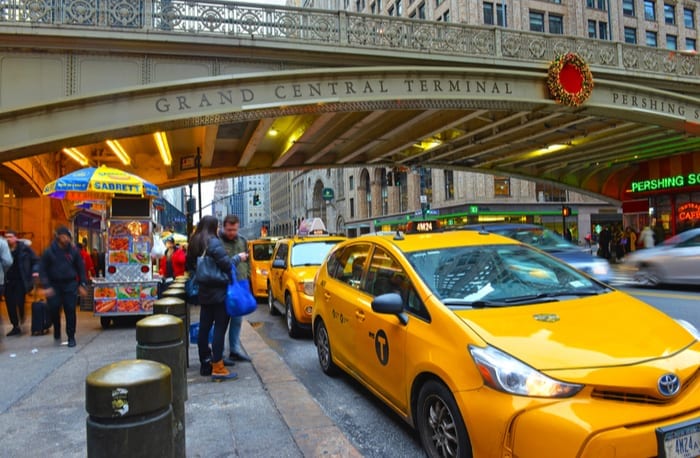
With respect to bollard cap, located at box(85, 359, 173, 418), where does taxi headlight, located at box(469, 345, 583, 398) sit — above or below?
below

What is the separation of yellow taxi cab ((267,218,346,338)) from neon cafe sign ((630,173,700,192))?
80.3 feet

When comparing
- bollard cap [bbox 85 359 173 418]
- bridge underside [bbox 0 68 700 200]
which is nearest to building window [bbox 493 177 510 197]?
bridge underside [bbox 0 68 700 200]

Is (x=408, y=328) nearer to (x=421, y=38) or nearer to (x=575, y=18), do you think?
(x=421, y=38)

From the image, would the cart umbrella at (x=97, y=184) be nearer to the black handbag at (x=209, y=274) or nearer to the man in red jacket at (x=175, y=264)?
the man in red jacket at (x=175, y=264)

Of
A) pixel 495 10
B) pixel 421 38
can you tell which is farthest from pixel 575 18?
pixel 421 38

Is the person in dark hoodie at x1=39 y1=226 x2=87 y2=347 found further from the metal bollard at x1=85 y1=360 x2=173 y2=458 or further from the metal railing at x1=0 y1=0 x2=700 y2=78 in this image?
the metal railing at x1=0 y1=0 x2=700 y2=78

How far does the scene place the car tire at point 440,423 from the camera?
280cm

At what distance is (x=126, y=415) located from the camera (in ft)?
5.94

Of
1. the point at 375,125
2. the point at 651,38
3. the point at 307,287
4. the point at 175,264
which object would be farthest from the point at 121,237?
the point at 651,38

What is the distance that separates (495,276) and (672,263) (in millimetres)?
10207

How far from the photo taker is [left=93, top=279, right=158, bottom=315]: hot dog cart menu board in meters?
8.65

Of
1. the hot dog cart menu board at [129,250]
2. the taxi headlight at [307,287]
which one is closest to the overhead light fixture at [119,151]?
the hot dog cart menu board at [129,250]

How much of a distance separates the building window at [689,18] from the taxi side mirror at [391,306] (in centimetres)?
5314

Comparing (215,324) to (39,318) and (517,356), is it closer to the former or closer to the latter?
(517,356)
